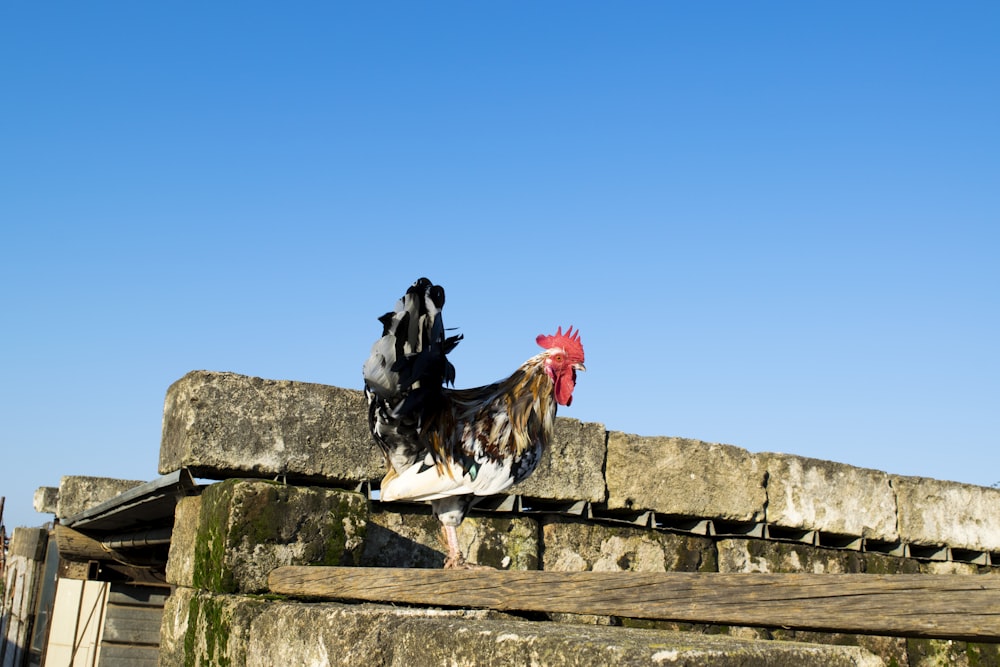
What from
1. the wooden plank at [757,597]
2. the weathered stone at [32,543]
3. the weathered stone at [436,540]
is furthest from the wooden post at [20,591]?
the wooden plank at [757,597]

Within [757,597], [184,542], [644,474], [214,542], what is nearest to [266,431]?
[184,542]

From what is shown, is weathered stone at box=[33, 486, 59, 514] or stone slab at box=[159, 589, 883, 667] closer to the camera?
stone slab at box=[159, 589, 883, 667]

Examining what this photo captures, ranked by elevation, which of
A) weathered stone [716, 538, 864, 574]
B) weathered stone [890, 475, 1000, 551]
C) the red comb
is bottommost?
weathered stone [716, 538, 864, 574]

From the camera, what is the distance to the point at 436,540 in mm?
5105

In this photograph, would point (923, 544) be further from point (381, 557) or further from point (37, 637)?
point (37, 637)

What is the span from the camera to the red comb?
454 cm

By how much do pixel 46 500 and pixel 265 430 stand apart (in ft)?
20.0

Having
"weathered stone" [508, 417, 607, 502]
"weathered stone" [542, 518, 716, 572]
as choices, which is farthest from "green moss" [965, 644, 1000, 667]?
"weathered stone" [508, 417, 607, 502]

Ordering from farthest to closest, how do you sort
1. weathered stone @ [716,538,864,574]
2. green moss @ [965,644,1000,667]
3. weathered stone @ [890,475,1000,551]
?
1. weathered stone @ [890,475,1000,551]
2. green moss @ [965,644,1000,667]
3. weathered stone @ [716,538,864,574]

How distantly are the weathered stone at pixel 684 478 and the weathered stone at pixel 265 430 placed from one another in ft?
5.33

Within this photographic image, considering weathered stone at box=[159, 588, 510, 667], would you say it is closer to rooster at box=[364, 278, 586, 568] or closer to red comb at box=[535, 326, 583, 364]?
rooster at box=[364, 278, 586, 568]

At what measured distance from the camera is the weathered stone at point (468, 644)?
6.40 feet

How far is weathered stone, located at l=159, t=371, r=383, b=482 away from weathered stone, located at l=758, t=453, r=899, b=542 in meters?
2.88

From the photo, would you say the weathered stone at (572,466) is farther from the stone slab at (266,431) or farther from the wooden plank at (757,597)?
the wooden plank at (757,597)
